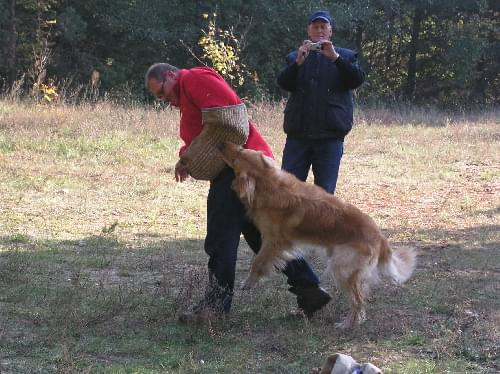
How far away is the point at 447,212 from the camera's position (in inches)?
362

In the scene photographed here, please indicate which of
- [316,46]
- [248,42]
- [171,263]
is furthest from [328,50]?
[248,42]

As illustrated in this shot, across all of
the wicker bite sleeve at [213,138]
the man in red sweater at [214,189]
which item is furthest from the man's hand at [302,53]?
the wicker bite sleeve at [213,138]

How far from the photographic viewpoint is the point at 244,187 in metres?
4.55

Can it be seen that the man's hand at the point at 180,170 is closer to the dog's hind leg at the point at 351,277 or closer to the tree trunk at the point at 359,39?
the dog's hind leg at the point at 351,277

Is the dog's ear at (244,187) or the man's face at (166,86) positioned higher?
the man's face at (166,86)

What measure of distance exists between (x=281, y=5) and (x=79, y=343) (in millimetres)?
20421

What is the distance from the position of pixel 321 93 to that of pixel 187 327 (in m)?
2.08

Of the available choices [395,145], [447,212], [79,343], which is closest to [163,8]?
[395,145]

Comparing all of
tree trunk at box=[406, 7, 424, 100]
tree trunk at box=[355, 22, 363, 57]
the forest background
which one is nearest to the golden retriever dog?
the forest background

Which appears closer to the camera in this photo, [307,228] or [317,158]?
[307,228]

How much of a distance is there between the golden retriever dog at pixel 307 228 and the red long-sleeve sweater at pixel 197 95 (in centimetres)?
28

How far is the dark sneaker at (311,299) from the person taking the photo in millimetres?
4852

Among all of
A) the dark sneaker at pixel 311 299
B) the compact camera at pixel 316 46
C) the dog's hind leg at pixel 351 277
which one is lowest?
the dark sneaker at pixel 311 299

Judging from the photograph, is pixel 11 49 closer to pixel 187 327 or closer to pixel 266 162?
pixel 266 162
